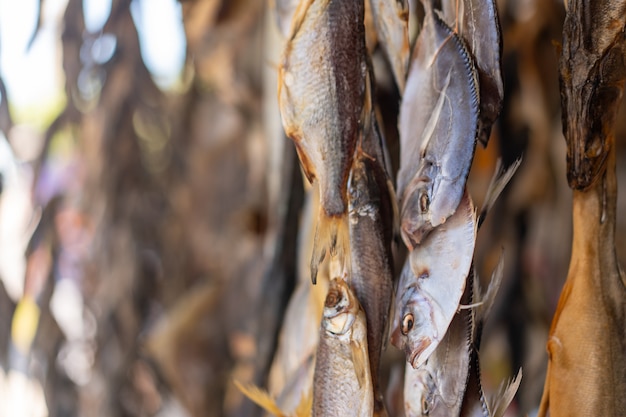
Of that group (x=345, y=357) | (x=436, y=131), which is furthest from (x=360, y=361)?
(x=436, y=131)

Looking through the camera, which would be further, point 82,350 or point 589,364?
point 82,350

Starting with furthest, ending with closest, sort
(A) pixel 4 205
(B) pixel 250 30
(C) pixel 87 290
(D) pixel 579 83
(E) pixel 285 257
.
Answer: (C) pixel 87 290, (A) pixel 4 205, (B) pixel 250 30, (E) pixel 285 257, (D) pixel 579 83

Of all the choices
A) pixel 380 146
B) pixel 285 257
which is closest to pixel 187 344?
pixel 285 257

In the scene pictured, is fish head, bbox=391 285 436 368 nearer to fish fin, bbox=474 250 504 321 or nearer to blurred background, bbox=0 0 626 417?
fish fin, bbox=474 250 504 321

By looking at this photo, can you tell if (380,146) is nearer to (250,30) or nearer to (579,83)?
(579,83)

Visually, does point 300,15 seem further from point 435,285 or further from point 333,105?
point 435,285

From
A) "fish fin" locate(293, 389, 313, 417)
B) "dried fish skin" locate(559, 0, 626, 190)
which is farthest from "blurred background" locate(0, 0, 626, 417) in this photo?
"dried fish skin" locate(559, 0, 626, 190)
